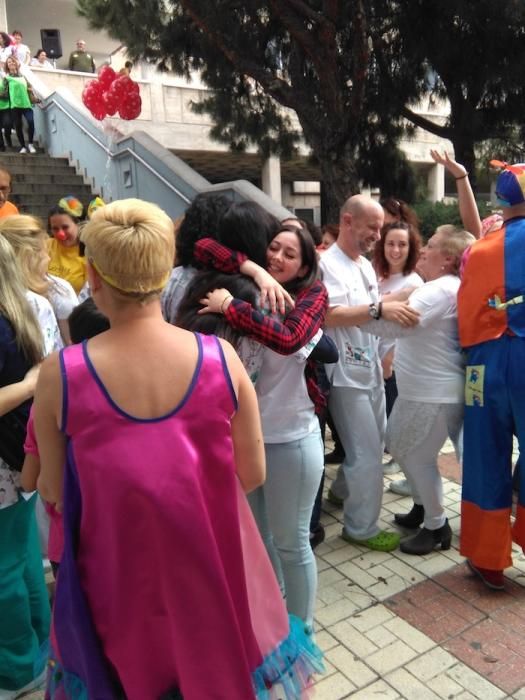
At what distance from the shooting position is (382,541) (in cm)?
339

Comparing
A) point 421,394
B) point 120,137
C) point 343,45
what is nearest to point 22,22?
point 120,137

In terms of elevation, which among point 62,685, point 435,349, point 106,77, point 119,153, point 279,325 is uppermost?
point 106,77

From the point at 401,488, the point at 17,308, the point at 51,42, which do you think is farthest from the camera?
the point at 51,42

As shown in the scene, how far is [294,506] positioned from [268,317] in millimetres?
718

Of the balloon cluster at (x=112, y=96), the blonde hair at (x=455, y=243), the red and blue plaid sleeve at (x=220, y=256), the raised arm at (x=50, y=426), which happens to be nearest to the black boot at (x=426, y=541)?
the blonde hair at (x=455, y=243)

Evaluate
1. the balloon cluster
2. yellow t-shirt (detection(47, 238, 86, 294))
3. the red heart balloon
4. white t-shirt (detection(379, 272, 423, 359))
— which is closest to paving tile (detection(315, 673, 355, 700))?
white t-shirt (detection(379, 272, 423, 359))

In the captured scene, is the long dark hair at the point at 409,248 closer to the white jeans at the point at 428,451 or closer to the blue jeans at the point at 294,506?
the white jeans at the point at 428,451

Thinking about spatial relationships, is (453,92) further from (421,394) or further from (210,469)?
(210,469)

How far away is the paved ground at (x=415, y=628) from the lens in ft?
7.80

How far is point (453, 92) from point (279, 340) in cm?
769

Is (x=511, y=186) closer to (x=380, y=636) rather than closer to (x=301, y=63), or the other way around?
(x=380, y=636)

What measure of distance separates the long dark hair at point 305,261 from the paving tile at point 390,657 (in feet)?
4.99

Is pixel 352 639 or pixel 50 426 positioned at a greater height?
pixel 50 426

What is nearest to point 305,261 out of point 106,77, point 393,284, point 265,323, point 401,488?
point 265,323
